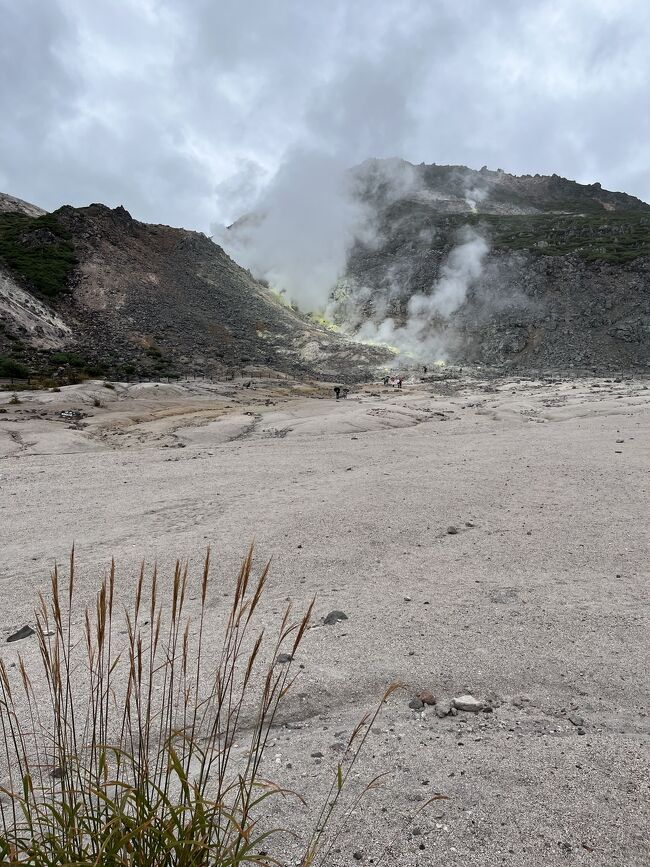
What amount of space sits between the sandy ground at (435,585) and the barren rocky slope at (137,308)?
18.6m

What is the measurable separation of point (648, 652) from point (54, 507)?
8072 mm

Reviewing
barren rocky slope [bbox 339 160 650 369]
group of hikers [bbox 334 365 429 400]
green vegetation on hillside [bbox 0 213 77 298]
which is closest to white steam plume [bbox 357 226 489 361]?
barren rocky slope [bbox 339 160 650 369]

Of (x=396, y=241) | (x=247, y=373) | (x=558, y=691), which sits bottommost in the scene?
(x=558, y=691)

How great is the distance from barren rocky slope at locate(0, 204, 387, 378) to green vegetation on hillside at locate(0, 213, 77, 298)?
0.08 m

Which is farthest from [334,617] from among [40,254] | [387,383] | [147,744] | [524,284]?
[40,254]

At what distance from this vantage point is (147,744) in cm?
163

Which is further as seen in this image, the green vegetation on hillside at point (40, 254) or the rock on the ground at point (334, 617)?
the green vegetation on hillside at point (40, 254)

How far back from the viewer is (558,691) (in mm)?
3469

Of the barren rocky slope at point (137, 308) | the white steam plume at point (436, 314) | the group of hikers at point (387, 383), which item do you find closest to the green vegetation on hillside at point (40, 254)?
the barren rocky slope at point (137, 308)

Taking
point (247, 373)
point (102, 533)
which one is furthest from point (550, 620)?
point (247, 373)

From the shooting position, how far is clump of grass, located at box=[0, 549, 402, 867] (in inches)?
58.2

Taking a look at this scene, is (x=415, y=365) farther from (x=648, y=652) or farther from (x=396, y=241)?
(x=648, y=652)

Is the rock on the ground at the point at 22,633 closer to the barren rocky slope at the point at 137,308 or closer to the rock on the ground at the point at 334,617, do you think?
the rock on the ground at the point at 334,617

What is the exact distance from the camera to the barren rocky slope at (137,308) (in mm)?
30781
